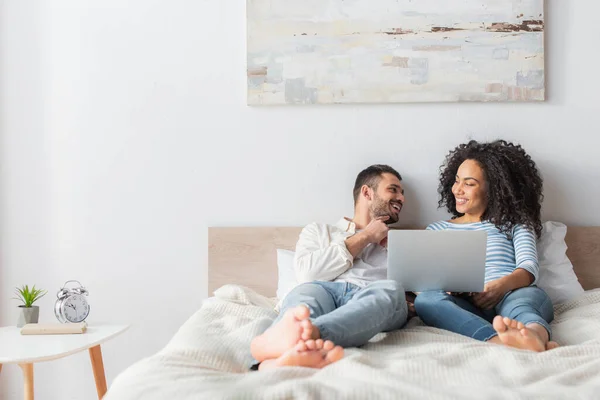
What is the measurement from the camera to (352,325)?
5.25 ft

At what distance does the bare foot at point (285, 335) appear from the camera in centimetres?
146

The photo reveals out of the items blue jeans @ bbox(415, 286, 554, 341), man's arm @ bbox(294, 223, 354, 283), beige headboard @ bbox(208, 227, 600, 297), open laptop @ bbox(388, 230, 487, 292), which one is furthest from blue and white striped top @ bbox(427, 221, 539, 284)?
beige headboard @ bbox(208, 227, 600, 297)

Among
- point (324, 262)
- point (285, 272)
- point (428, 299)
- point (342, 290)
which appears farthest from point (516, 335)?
point (285, 272)

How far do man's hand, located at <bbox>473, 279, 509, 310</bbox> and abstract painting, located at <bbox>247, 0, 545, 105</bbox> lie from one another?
2.56 feet

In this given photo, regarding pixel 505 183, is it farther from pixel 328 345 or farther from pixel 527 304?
pixel 328 345

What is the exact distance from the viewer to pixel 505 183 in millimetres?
2326

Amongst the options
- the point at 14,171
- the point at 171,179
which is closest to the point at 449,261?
the point at 171,179

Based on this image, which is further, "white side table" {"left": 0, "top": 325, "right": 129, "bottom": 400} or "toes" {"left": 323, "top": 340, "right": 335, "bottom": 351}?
"white side table" {"left": 0, "top": 325, "right": 129, "bottom": 400}

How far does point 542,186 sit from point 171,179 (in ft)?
4.44

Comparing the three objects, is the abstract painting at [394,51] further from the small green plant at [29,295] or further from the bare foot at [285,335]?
the bare foot at [285,335]

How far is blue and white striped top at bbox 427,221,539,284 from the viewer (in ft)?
7.12

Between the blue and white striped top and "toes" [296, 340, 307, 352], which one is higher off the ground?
the blue and white striped top

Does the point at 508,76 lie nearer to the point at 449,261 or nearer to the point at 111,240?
the point at 449,261

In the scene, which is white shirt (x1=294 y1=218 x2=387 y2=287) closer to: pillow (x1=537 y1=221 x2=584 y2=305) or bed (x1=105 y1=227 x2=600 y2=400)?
bed (x1=105 y1=227 x2=600 y2=400)
